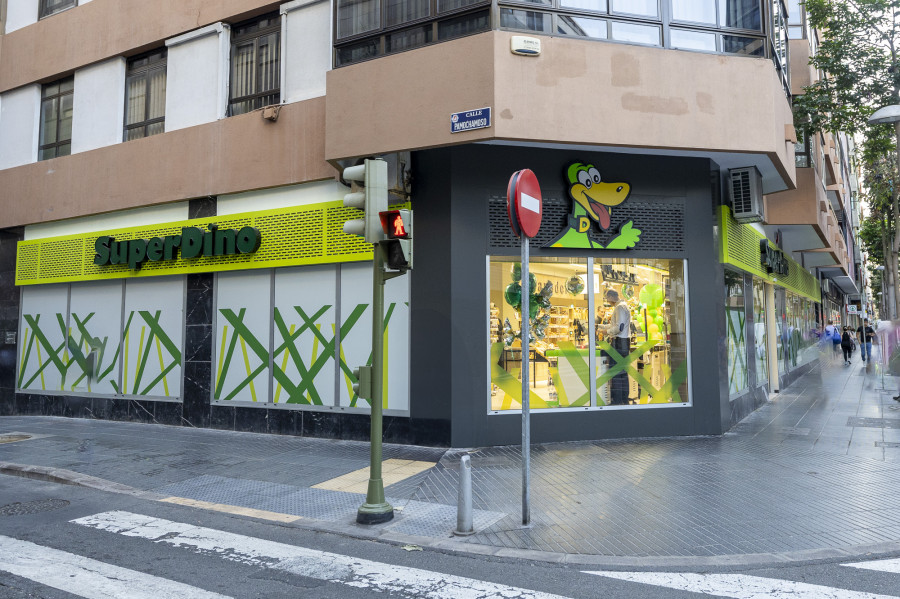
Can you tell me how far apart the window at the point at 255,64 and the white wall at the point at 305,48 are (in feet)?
1.04

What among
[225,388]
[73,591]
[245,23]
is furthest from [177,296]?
[73,591]

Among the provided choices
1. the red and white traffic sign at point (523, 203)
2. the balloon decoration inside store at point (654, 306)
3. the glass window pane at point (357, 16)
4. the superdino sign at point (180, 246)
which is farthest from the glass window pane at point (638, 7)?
the superdino sign at point (180, 246)

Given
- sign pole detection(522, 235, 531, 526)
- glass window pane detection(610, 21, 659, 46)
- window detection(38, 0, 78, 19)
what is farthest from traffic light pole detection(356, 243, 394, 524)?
window detection(38, 0, 78, 19)

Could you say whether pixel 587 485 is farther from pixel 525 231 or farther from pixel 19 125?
pixel 19 125

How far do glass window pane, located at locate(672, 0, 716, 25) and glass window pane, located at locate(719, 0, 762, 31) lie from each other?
0.16 metres

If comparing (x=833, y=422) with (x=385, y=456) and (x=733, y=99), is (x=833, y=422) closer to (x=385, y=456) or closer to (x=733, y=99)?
(x=733, y=99)

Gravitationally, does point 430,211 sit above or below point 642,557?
above

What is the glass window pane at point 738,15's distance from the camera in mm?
10180

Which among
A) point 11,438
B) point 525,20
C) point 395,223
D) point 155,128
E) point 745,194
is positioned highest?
point 525,20

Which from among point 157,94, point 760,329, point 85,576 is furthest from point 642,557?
point 157,94

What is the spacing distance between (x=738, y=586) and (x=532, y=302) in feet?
20.0

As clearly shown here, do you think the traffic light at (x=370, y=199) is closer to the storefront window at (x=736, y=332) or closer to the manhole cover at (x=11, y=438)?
the storefront window at (x=736, y=332)

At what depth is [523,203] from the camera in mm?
5941

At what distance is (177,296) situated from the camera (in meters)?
12.7
